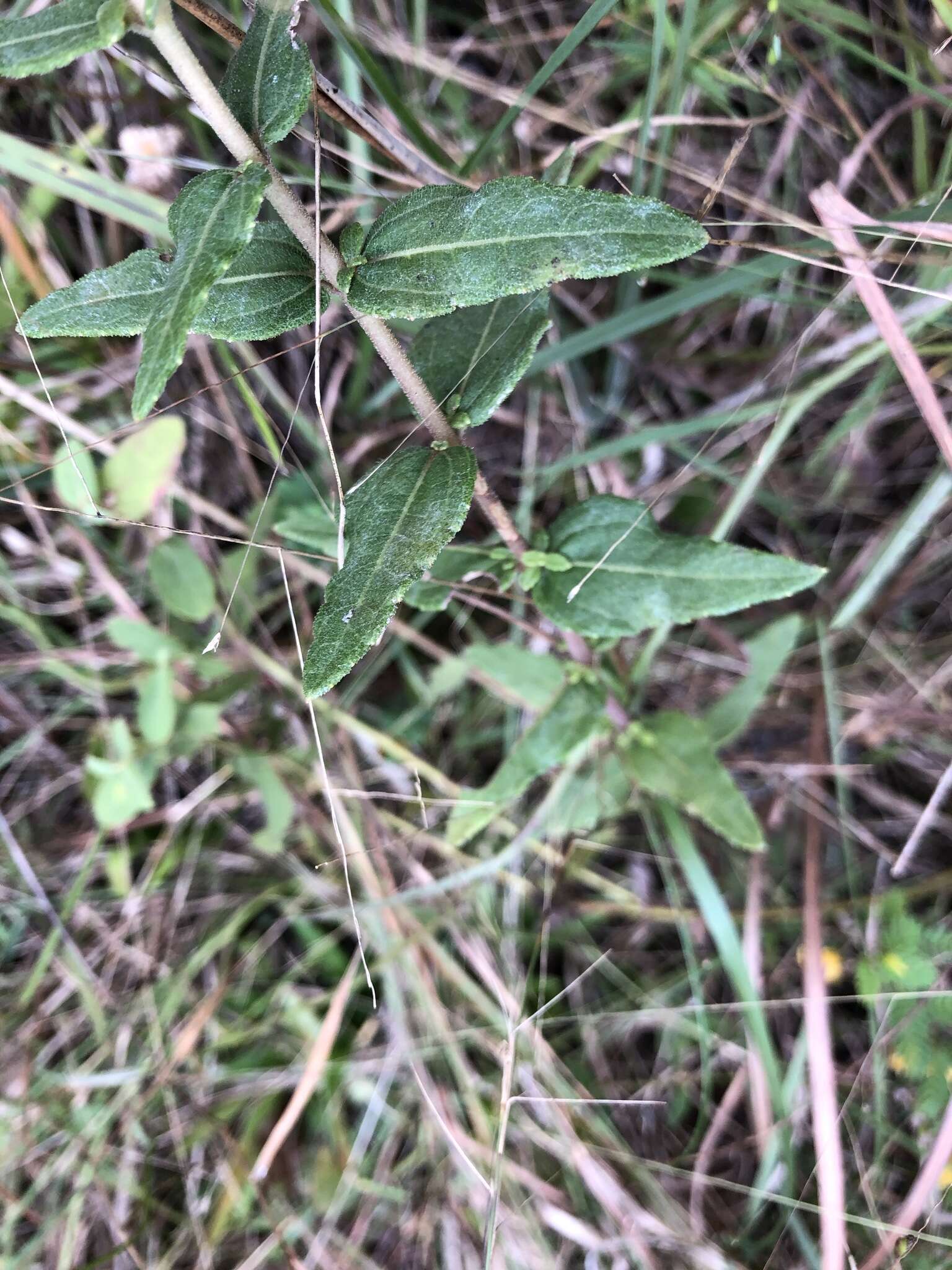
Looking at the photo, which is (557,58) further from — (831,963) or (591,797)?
(831,963)

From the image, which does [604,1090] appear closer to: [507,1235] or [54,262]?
[507,1235]

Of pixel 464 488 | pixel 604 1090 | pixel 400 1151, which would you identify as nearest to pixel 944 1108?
pixel 604 1090

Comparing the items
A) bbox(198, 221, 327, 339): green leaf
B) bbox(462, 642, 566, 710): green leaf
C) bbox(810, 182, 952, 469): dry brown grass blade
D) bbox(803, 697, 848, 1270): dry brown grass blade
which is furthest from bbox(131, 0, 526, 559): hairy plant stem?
bbox(803, 697, 848, 1270): dry brown grass blade

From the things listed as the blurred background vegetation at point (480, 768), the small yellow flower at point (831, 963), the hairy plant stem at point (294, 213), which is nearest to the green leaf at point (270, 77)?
the hairy plant stem at point (294, 213)

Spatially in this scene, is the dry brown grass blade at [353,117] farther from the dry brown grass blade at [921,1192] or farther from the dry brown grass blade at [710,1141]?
the dry brown grass blade at [710,1141]

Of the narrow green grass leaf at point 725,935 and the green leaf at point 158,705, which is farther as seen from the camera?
the green leaf at point 158,705

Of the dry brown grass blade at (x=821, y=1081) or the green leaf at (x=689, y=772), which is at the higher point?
the green leaf at (x=689, y=772)

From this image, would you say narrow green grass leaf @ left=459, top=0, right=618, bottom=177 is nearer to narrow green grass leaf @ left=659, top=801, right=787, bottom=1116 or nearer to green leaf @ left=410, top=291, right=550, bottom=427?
green leaf @ left=410, top=291, right=550, bottom=427
